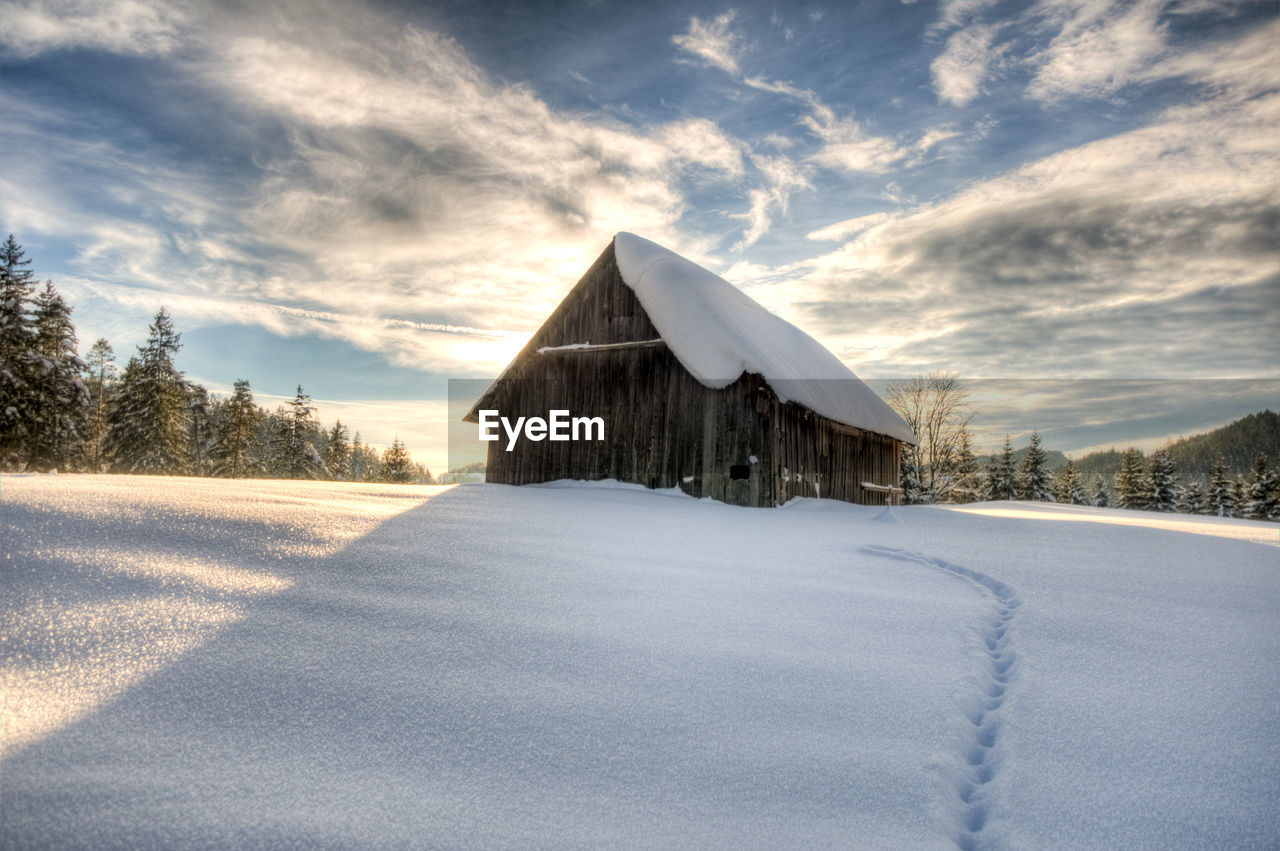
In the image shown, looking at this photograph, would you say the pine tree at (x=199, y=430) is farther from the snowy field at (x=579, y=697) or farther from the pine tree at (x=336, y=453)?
the snowy field at (x=579, y=697)

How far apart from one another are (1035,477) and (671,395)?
37.4 meters

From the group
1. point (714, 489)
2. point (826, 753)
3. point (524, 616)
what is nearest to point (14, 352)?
point (714, 489)

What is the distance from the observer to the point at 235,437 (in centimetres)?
3409

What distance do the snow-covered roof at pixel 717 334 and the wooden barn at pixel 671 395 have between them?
3 centimetres

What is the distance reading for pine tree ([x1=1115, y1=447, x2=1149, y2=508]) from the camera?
43031mm

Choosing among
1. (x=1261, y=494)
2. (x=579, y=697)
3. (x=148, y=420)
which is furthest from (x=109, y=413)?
(x=1261, y=494)

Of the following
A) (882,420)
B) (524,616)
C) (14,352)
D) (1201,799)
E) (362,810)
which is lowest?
(1201,799)

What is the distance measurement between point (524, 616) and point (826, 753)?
76.9 inches

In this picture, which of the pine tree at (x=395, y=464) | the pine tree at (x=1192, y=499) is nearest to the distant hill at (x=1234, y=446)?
the pine tree at (x=1192, y=499)

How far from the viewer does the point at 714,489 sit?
40.5 ft

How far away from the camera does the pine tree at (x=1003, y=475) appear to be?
39.8 meters

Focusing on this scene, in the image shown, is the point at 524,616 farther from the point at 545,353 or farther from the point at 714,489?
the point at 545,353

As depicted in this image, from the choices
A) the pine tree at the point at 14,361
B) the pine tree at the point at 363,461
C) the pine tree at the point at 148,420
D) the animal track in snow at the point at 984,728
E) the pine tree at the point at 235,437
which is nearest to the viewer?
the animal track in snow at the point at 984,728

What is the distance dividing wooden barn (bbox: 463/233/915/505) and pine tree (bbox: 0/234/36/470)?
20.1m
